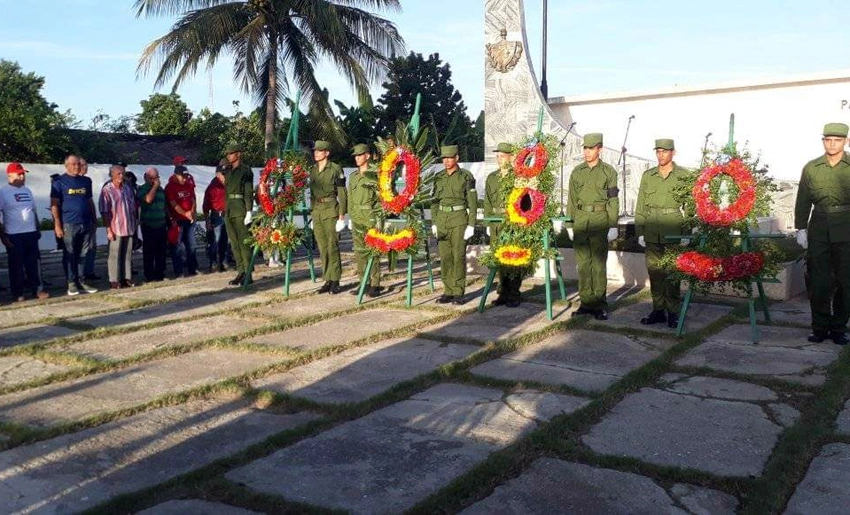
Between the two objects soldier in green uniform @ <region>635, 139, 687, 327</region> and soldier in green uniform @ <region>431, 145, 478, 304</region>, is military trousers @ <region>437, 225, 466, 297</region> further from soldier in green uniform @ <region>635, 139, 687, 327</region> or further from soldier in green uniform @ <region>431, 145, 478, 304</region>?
soldier in green uniform @ <region>635, 139, 687, 327</region>

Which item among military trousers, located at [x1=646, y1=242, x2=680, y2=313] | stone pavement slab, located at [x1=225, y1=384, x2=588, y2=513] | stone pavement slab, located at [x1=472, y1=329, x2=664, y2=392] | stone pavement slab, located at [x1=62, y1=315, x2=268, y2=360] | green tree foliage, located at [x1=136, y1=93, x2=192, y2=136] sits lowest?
stone pavement slab, located at [x1=472, y1=329, x2=664, y2=392]

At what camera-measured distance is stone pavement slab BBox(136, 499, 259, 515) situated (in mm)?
3273

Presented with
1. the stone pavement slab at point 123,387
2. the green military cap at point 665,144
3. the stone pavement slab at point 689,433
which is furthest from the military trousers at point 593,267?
the stone pavement slab at point 123,387

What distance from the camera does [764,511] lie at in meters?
3.27

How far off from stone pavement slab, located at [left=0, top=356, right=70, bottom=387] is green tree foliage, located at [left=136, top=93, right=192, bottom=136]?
26420 millimetres

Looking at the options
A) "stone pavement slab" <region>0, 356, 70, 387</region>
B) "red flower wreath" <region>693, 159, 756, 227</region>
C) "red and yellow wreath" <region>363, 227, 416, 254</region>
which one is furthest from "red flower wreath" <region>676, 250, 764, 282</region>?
"stone pavement slab" <region>0, 356, 70, 387</region>

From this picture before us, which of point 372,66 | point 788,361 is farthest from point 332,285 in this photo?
point 372,66

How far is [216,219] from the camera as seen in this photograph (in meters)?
11.7

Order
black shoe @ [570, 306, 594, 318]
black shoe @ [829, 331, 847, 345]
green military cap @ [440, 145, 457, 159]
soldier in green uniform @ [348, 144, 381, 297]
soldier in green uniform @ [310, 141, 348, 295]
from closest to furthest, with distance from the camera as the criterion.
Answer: black shoe @ [829, 331, 847, 345] → black shoe @ [570, 306, 594, 318] → green military cap @ [440, 145, 457, 159] → soldier in green uniform @ [348, 144, 381, 297] → soldier in green uniform @ [310, 141, 348, 295]

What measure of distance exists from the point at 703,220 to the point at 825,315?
126 centimetres

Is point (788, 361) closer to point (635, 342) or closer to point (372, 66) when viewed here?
point (635, 342)

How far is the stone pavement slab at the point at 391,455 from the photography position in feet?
11.4

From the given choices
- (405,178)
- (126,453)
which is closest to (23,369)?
(126,453)

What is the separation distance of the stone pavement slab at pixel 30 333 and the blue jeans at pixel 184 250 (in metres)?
3.85
